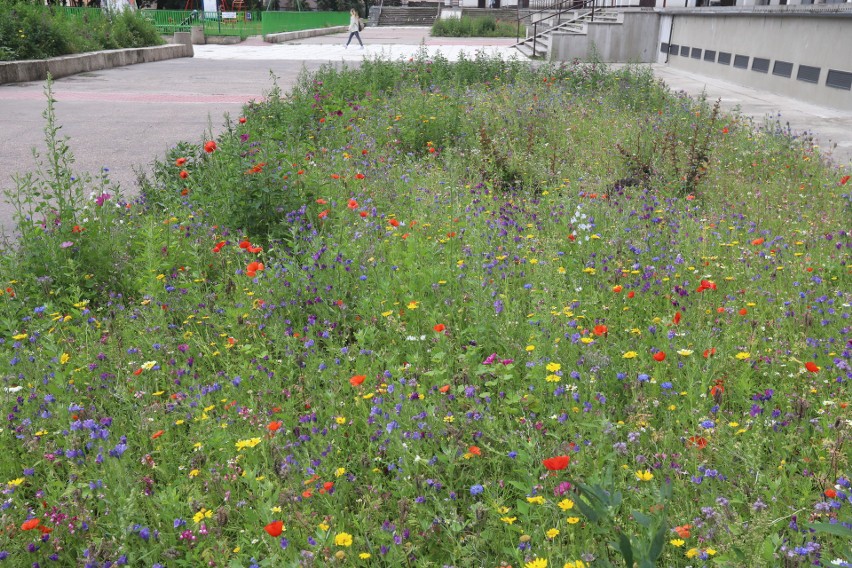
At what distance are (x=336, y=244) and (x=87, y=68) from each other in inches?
749

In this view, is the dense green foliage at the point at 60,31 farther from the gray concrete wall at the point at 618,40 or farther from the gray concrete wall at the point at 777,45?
the gray concrete wall at the point at 777,45

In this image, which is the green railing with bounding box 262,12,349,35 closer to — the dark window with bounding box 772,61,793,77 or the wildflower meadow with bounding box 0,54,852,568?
the dark window with bounding box 772,61,793,77

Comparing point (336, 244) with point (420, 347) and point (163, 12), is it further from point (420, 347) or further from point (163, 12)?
point (163, 12)

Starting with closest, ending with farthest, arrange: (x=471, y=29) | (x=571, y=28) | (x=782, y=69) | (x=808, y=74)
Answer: (x=808, y=74) → (x=782, y=69) → (x=571, y=28) → (x=471, y=29)

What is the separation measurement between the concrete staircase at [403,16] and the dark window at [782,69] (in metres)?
51.2

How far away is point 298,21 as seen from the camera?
46.4m

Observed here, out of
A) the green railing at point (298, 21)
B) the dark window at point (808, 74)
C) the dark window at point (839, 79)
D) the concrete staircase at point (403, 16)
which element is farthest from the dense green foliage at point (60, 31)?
→ the concrete staircase at point (403, 16)

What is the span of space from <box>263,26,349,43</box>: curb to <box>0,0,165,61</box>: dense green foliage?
11.1 m

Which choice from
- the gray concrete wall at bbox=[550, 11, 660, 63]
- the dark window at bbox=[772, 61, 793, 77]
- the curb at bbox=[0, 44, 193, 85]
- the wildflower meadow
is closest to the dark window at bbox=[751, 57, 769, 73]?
the dark window at bbox=[772, 61, 793, 77]

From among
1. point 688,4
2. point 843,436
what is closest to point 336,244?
point 843,436

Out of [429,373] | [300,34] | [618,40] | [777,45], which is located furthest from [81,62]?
[300,34]

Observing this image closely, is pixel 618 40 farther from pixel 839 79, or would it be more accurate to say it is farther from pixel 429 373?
pixel 429 373

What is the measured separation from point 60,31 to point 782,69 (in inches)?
741

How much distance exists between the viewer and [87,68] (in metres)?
20.8
